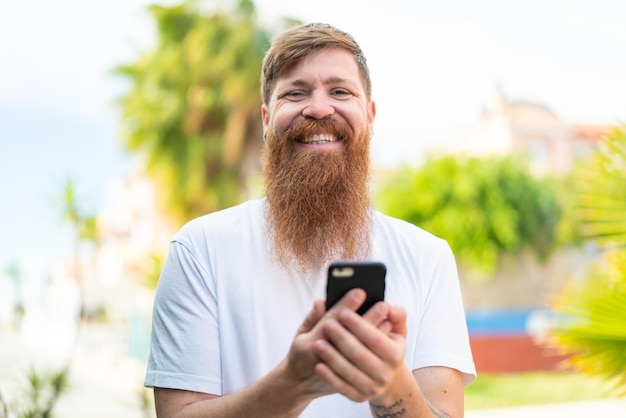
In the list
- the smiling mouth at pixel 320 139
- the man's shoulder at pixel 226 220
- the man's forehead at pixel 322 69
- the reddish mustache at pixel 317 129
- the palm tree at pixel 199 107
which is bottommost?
the man's shoulder at pixel 226 220

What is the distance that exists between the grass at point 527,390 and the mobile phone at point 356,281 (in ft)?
38.4

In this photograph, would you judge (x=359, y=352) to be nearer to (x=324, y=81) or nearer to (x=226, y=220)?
(x=226, y=220)

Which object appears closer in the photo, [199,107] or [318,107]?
[318,107]

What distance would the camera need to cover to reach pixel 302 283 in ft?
5.78

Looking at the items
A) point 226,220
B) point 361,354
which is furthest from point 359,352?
point 226,220

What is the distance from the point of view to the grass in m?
13.2

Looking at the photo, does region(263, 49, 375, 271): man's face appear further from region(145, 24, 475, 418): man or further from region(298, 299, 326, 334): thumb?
region(298, 299, 326, 334): thumb

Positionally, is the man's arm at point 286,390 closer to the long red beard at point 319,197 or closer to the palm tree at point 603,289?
the long red beard at point 319,197

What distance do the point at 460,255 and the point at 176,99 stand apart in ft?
35.7

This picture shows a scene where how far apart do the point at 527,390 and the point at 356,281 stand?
14520 millimetres

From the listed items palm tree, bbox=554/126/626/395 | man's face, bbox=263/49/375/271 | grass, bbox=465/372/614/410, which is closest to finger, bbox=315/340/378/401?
man's face, bbox=263/49/375/271

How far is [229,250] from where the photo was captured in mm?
1763

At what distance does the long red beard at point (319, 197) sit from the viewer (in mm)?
1886

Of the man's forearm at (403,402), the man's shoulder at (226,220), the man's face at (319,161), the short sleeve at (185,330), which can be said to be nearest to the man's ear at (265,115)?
the man's face at (319,161)
